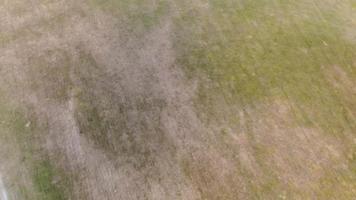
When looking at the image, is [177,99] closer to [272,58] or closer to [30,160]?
[272,58]

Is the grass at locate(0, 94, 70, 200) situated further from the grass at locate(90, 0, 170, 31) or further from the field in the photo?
the grass at locate(90, 0, 170, 31)

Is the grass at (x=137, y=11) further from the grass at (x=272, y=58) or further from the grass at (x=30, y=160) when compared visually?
the grass at (x=30, y=160)

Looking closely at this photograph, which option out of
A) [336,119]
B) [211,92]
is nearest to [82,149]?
[211,92]

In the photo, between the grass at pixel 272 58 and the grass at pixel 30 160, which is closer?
the grass at pixel 30 160

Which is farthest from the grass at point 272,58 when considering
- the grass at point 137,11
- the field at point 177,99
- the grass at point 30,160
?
the grass at point 30,160

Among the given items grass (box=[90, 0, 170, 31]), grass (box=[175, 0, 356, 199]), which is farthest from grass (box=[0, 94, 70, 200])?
grass (box=[90, 0, 170, 31])

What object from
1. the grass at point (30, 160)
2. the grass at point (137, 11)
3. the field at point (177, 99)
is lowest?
the grass at point (30, 160)

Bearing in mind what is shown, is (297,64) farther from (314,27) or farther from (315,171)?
(315,171)

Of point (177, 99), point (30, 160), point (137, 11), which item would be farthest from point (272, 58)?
point (30, 160)

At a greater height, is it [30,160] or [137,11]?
[137,11]
